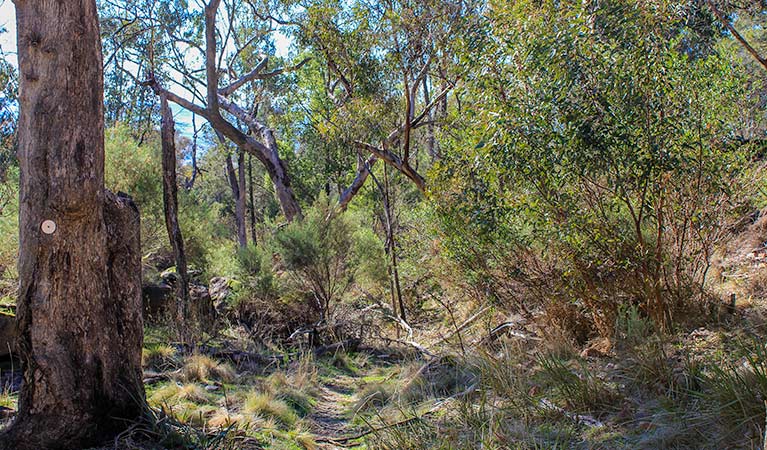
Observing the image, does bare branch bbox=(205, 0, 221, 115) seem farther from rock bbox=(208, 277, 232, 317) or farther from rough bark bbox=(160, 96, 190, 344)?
rough bark bbox=(160, 96, 190, 344)

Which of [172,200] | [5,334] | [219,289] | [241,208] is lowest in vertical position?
[5,334]

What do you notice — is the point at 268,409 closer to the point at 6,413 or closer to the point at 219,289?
the point at 6,413

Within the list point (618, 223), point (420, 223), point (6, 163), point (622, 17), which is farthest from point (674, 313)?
point (6, 163)

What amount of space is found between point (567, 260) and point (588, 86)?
180 centimetres

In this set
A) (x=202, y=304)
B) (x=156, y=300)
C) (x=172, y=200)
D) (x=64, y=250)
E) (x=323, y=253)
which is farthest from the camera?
(x=323, y=253)

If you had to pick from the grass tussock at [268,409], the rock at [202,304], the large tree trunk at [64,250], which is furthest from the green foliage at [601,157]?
the rock at [202,304]

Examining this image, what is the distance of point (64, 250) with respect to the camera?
12.0 feet

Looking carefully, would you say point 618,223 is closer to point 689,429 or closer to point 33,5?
point 689,429

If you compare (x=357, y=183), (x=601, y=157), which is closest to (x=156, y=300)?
(x=357, y=183)

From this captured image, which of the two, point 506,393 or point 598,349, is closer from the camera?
point 506,393

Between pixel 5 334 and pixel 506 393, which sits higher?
pixel 5 334

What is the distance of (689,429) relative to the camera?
3.29 metres

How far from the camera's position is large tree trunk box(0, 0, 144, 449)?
11.8ft

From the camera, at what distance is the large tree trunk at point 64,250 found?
358cm
